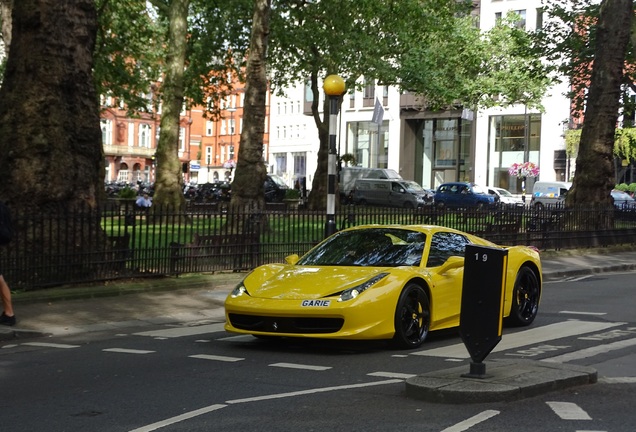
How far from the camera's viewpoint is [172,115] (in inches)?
1437

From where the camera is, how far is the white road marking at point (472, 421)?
693 centimetres

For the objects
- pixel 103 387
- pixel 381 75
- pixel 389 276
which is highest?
pixel 381 75

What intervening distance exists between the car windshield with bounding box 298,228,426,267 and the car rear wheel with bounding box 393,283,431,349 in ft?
1.62

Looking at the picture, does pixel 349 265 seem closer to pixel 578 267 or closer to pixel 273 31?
pixel 578 267

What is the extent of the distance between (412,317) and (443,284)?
2.36 feet

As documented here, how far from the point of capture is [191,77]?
160 ft

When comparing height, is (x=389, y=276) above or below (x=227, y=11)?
below

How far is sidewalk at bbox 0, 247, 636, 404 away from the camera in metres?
8.05

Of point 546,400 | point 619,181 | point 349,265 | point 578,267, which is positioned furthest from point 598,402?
point 619,181

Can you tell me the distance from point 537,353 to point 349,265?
2.27 metres

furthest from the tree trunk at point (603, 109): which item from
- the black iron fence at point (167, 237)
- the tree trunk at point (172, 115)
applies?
the tree trunk at point (172, 115)

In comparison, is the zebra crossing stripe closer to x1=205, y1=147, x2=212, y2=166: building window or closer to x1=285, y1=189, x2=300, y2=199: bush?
x1=285, y1=189, x2=300, y2=199: bush

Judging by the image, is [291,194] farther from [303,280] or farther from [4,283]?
[303,280]

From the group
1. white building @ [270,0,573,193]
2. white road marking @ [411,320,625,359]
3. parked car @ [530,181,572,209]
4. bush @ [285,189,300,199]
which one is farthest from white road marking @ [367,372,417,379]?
white building @ [270,0,573,193]
